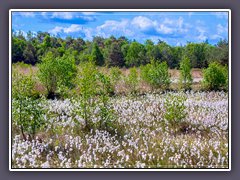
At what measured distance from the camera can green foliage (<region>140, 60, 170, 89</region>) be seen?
220 inches

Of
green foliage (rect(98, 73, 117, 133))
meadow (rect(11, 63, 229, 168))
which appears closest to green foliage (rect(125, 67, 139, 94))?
meadow (rect(11, 63, 229, 168))

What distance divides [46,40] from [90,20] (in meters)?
0.58

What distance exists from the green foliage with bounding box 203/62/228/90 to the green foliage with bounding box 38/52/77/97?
5.31 feet

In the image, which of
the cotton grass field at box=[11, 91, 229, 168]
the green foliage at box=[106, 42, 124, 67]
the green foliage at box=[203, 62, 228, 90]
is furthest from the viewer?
the green foliage at box=[106, 42, 124, 67]

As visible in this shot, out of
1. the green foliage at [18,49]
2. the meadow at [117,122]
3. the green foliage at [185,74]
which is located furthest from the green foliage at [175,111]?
the green foliage at [18,49]

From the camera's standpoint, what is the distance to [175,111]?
18.6 ft

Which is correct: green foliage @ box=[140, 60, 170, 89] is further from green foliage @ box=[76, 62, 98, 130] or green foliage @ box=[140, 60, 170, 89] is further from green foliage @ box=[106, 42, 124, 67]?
green foliage @ box=[76, 62, 98, 130]

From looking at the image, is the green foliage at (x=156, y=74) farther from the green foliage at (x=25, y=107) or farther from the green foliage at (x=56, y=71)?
the green foliage at (x=25, y=107)

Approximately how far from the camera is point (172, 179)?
525 cm

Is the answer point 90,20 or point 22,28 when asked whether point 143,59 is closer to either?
point 90,20

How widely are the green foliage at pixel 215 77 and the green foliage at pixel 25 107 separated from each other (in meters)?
2.05

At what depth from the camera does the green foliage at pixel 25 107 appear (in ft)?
17.6

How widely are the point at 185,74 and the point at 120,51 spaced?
0.85 m

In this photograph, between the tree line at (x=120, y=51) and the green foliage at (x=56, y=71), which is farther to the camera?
the green foliage at (x=56, y=71)
